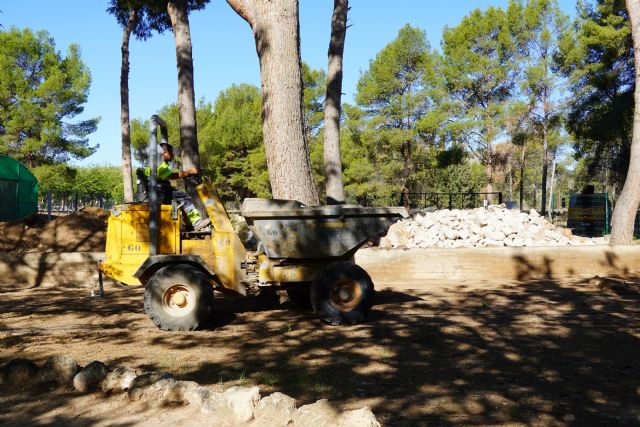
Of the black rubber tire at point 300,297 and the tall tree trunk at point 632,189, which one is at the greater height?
the tall tree trunk at point 632,189

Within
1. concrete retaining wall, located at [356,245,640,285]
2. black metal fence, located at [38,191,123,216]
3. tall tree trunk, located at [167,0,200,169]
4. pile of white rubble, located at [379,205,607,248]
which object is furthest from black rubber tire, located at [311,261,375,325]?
black metal fence, located at [38,191,123,216]

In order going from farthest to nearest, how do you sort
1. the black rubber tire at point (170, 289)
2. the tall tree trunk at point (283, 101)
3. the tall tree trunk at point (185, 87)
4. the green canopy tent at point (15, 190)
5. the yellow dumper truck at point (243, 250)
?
the green canopy tent at point (15, 190) → the tall tree trunk at point (185, 87) → the tall tree trunk at point (283, 101) → the yellow dumper truck at point (243, 250) → the black rubber tire at point (170, 289)

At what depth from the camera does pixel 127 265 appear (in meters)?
6.89

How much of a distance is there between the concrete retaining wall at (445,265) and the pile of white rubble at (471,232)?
2.64m

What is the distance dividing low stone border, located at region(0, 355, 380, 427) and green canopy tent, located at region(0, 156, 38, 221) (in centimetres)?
1679

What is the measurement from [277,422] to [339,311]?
347 centimetres

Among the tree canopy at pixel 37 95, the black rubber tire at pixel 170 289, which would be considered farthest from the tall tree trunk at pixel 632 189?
the tree canopy at pixel 37 95

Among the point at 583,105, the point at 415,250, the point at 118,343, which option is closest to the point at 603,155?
the point at 583,105

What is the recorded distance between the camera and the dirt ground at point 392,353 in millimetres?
4031

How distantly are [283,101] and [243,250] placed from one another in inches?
103

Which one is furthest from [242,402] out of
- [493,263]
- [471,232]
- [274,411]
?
[471,232]

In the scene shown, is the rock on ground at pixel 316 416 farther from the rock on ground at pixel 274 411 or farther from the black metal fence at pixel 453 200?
the black metal fence at pixel 453 200

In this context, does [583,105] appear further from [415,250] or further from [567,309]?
[567,309]

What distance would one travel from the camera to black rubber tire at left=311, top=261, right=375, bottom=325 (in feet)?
22.6
